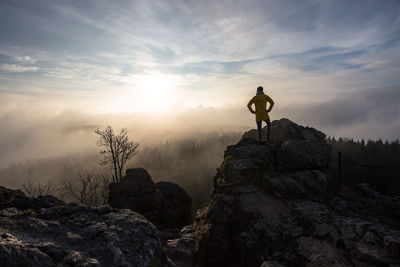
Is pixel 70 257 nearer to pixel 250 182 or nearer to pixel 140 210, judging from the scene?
pixel 250 182

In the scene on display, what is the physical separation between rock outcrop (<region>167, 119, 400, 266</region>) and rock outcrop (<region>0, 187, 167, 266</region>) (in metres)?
6.35

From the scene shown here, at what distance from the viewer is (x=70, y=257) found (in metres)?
4.20

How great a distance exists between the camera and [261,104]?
14133 mm

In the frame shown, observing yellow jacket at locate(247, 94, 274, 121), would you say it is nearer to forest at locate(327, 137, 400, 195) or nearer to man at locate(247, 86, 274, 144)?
man at locate(247, 86, 274, 144)

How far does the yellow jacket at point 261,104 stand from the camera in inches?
555

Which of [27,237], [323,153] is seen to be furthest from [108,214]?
[323,153]

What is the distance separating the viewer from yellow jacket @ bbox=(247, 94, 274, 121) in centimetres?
1409

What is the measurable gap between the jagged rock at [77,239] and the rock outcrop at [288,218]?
250 inches

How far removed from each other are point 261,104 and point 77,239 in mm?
12195

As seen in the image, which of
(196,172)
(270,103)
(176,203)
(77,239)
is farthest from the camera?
(196,172)

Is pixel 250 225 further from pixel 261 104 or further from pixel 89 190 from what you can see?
pixel 89 190

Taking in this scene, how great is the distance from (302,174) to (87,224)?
11550mm

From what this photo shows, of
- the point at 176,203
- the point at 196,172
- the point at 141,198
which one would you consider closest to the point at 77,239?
the point at 141,198

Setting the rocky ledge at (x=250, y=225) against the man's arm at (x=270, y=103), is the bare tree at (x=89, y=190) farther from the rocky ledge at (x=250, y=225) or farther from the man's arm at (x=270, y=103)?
the man's arm at (x=270, y=103)
